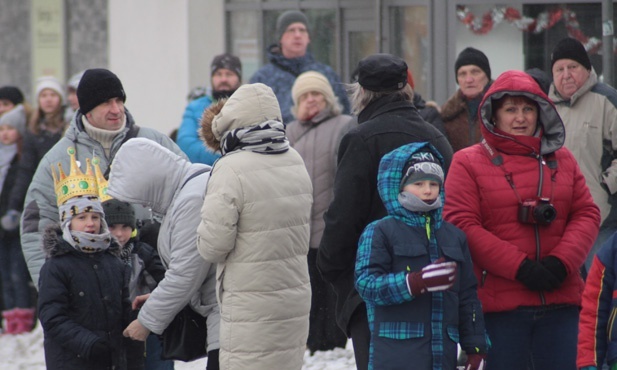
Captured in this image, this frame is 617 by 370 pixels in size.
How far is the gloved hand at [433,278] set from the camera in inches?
198

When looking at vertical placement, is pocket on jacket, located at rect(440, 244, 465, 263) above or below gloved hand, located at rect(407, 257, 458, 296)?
above

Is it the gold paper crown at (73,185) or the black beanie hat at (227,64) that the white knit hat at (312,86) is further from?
the gold paper crown at (73,185)

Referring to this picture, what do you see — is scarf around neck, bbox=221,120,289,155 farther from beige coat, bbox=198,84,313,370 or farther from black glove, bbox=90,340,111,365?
black glove, bbox=90,340,111,365

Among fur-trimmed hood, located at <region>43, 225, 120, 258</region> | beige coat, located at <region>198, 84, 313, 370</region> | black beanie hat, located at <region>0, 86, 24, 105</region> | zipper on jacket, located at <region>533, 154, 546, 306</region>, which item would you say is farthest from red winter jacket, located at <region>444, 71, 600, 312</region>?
black beanie hat, located at <region>0, 86, 24, 105</region>

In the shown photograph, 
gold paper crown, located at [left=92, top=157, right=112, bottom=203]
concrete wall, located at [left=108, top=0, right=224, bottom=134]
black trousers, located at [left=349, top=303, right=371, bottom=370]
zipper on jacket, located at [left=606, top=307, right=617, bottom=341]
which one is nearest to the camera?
zipper on jacket, located at [left=606, top=307, right=617, bottom=341]

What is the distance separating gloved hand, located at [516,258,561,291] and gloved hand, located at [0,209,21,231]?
5.77 meters

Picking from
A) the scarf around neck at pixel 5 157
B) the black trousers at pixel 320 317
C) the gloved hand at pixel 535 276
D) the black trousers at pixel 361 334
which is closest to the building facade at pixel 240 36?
the scarf around neck at pixel 5 157

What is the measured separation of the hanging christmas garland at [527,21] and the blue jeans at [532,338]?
5794mm

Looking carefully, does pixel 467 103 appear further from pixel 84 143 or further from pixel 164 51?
pixel 164 51

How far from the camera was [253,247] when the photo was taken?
5.48 m

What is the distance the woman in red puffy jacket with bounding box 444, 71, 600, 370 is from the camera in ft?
18.1

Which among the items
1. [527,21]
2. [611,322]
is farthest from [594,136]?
[527,21]

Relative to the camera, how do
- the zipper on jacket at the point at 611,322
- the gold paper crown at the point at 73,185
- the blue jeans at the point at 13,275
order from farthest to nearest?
the blue jeans at the point at 13,275 → the gold paper crown at the point at 73,185 → the zipper on jacket at the point at 611,322

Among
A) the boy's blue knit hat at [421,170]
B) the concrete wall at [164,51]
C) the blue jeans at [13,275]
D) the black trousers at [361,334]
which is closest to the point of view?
the boy's blue knit hat at [421,170]
